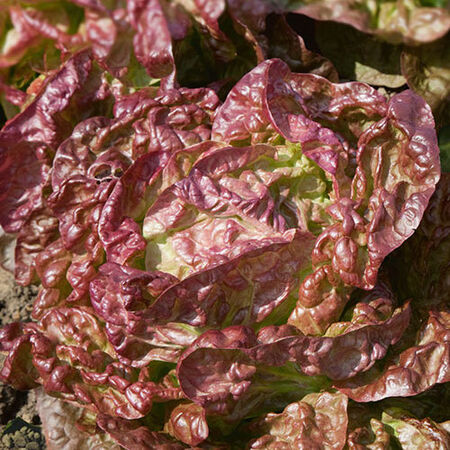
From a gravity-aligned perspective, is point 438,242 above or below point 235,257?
below

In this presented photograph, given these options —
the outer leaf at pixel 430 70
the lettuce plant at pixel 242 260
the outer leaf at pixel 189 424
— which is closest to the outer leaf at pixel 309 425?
the lettuce plant at pixel 242 260

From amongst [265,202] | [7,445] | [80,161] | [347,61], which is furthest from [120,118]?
[7,445]

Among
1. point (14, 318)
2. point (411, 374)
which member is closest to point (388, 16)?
point (411, 374)

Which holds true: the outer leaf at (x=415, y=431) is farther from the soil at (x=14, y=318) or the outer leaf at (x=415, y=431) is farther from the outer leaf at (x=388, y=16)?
the soil at (x=14, y=318)

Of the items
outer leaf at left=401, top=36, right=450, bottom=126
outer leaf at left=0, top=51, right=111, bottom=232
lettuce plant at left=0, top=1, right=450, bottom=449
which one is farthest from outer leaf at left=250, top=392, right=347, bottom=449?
outer leaf at left=0, top=51, right=111, bottom=232

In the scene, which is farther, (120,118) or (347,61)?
(347,61)

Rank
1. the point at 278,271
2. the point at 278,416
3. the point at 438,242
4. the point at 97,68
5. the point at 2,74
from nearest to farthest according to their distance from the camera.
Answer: the point at 2,74 → the point at 278,271 → the point at 278,416 → the point at 438,242 → the point at 97,68

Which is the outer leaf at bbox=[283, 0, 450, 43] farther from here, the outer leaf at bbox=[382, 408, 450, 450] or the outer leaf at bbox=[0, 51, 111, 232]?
the outer leaf at bbox=[382, 408, 450, 450]

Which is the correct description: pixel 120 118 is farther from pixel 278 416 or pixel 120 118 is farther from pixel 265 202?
pixel 278 416
